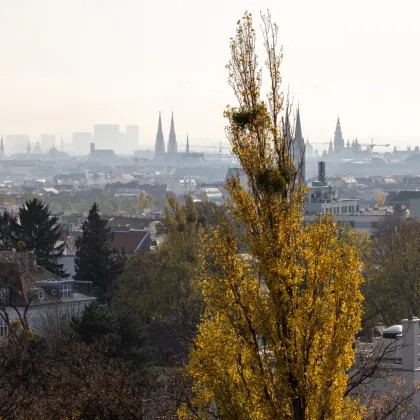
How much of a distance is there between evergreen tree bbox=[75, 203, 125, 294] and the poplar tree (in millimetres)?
38582

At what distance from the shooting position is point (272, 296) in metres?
14.1

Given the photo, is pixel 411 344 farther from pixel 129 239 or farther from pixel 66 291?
pixel 129 239

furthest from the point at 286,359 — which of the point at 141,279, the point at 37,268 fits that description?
the point at 37,268

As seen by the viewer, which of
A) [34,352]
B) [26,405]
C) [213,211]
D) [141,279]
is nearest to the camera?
[26,405]

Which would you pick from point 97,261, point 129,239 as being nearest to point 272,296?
point 97,261

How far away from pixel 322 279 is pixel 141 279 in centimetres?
Result: 3375

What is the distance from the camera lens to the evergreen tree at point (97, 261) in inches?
2156

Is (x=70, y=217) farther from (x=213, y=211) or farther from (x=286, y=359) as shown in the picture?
(x=286, y=359)

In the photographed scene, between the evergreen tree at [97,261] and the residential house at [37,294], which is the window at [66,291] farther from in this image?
the evergreen tree at [97,261]

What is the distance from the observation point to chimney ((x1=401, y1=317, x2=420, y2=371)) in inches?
911

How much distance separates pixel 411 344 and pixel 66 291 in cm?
2636

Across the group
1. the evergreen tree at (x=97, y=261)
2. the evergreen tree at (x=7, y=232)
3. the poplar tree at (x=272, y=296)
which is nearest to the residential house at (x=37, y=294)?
the evergreen tree at (x=97, y=261)

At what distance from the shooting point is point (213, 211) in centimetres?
6650

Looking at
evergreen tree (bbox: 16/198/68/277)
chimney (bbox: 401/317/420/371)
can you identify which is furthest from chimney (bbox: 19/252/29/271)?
chimney (bbox: 401/317/420/371)
